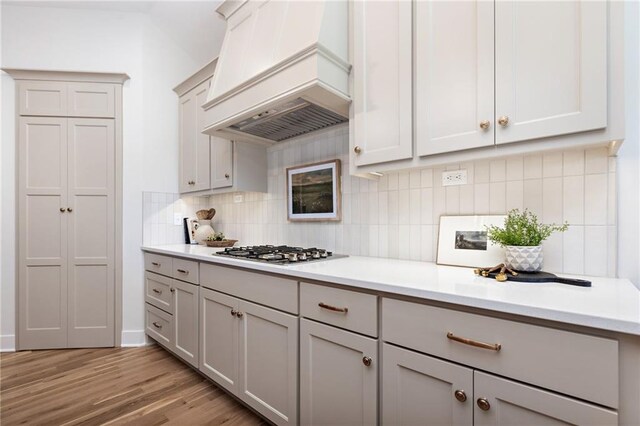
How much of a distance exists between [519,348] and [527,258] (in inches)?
19.0

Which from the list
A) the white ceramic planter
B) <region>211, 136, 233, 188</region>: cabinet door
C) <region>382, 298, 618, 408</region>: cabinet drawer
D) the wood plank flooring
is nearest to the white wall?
the wood plank flooring

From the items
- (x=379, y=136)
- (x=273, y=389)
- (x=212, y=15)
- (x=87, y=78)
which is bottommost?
(x=273, y=389)

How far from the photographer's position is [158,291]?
8.61 ft

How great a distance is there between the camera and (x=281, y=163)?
8.23 feet

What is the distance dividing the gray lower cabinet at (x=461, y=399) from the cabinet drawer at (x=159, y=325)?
6.48 ft

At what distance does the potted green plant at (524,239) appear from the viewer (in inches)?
47.9

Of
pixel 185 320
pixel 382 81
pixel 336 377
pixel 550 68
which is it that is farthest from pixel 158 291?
pixel 550 68

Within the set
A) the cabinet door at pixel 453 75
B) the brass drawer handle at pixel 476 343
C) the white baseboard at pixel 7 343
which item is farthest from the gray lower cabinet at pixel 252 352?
the white baseboard at pixel 7 343

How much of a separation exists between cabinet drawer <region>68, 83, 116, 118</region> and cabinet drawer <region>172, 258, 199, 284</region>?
1625mm

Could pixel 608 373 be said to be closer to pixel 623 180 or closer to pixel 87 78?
pixel 623 180

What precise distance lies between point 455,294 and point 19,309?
365 cm

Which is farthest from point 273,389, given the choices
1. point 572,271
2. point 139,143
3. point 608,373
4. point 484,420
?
point 139,143

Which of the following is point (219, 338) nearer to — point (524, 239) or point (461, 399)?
point (461, 399)

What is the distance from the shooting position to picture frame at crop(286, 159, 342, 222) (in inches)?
82.0
